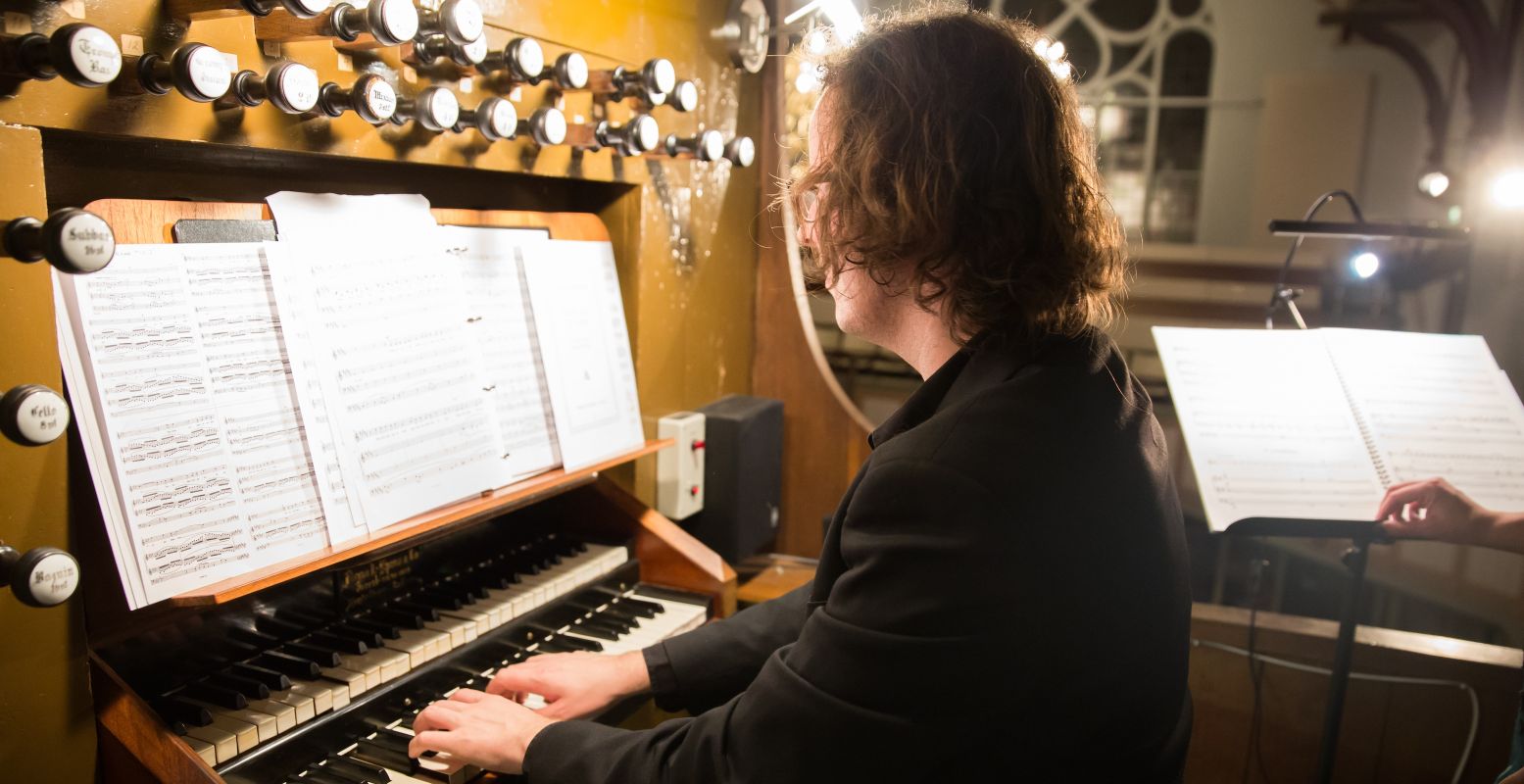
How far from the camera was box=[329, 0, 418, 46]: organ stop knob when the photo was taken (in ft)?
4.10

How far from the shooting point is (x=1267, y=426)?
1.96 metres

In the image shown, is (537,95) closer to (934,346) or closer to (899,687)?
(934,346)

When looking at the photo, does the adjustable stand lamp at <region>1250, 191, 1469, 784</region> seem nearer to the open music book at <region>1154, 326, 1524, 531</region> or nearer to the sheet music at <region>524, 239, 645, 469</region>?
the open music book at <region>1154, 326, 1524, 531</region>

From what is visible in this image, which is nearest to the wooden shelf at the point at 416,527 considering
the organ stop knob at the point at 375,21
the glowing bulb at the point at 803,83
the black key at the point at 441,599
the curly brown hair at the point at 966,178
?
the black key at the point at 441,599

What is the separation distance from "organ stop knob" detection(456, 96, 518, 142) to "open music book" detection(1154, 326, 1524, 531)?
136cm

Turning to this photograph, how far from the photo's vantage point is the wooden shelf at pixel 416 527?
1.21m

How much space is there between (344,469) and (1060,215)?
1052 millimetres

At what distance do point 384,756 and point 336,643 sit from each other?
0.24 meters

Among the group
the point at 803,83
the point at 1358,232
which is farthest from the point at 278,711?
the point at 1358,232

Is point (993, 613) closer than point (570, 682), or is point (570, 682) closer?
point (993, 613)

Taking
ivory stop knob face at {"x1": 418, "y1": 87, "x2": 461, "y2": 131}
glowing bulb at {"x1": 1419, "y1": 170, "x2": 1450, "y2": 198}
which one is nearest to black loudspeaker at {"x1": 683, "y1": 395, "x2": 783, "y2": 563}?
ivory stop knob face at {"x1": 418, "y1": 87, "x2": 461, "y2": 131}

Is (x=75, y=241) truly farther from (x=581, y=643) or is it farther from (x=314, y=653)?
(x=581, y=643)

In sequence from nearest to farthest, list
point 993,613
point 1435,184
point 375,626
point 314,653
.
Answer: point 993,613, point 314,653, point 375,626, point 1435,184

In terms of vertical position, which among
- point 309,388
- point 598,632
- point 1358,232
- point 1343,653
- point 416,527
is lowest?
point 1343,653
